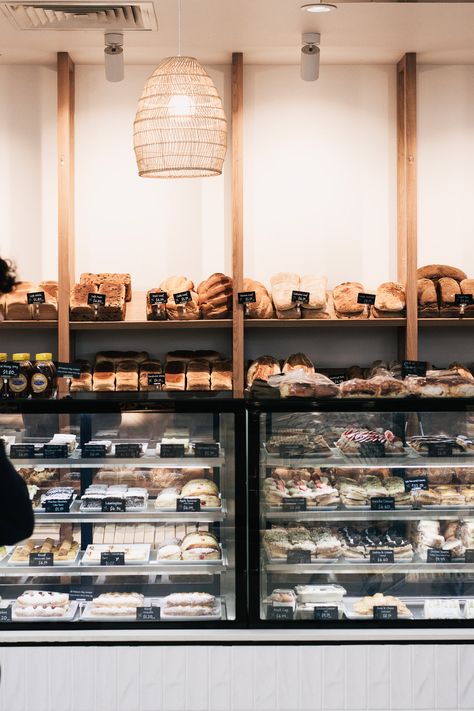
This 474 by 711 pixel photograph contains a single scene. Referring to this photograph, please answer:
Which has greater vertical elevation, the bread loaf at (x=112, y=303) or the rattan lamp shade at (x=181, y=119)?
the rattan lamp shade at (x=181, y=119)

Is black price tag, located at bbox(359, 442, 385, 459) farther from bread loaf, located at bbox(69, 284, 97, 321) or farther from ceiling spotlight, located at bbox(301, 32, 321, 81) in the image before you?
ceiling spotlight, located at bbox(301, 32, 321, 81)

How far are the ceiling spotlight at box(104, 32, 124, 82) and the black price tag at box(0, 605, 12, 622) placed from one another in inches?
112

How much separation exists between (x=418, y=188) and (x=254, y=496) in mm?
2768

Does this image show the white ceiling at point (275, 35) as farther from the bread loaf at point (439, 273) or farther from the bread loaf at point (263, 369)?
the bread loaf at point (263, 369)

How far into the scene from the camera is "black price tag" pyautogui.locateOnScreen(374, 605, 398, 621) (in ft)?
10.6

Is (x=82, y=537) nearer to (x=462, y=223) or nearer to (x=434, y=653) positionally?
(x=434, y=653)

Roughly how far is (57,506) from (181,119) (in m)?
1.53

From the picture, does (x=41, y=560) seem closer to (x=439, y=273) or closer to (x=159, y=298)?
(x=159, y=298)

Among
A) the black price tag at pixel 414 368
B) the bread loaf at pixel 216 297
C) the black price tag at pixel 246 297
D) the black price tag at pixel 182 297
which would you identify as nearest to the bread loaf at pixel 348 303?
the black price tag at pixel 246 297

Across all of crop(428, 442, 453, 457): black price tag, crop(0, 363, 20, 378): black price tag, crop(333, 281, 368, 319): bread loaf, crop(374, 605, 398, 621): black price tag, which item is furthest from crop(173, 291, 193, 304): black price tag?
crop(374, 605, 398, 621): black price tag

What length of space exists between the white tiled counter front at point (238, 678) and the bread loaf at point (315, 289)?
2.17 meters

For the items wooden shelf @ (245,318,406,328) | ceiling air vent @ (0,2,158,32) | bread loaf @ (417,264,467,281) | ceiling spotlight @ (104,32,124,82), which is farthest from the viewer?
bread loaf @ (417,264,467,281)

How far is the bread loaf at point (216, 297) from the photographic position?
15.9ft

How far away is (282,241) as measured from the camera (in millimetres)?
5246
